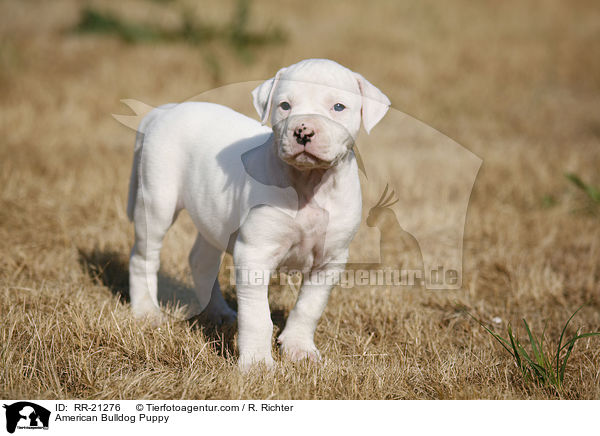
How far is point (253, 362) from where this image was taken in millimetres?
2877

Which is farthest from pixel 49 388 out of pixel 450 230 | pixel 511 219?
pixel 511 219

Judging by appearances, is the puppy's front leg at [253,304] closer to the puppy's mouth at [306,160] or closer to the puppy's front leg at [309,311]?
the puppy's front leg at [309,311]

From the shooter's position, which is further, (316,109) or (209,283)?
(209,283)

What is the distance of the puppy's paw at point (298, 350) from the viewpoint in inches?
123

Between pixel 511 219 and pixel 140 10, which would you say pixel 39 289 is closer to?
pixel 511 219

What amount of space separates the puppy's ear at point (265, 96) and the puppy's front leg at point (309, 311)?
863 millimetres

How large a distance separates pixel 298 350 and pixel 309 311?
0.22m

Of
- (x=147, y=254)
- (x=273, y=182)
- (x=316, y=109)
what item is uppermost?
(x=316, y=109)

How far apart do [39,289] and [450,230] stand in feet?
12.2

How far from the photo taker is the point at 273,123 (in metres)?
2.77

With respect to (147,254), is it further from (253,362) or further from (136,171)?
(253,362)

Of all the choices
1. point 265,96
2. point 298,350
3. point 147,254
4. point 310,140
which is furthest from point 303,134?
point 147,254
